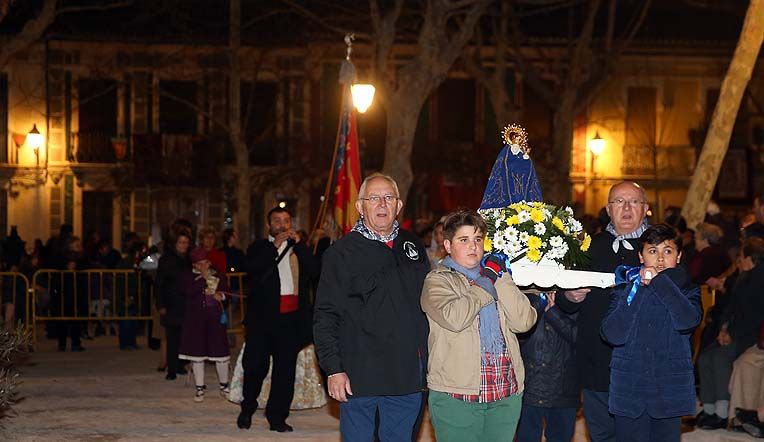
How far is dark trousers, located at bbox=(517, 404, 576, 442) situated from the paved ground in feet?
9.35

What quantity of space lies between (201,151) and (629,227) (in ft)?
110

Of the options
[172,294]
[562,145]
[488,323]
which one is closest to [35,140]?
[562,145]

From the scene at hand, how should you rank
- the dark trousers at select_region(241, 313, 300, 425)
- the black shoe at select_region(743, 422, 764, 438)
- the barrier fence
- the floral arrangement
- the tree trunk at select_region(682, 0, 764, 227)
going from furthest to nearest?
the barrier fence < the tree trunk at select_region(682, 0, 764, 227) < the dark trousers at select_region(241, 313, 300, 425) < the black shoe at select_region(743, 422, 764, 438) < the floral arrangement

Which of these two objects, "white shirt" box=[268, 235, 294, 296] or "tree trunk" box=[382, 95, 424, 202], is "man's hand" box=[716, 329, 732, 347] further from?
"tree trunk" box=[382, 95, 424, 202]

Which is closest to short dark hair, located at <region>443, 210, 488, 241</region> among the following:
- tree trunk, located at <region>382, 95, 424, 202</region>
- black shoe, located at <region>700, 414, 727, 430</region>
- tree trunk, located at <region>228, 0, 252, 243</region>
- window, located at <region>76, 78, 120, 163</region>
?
black shoe, located at <region>700, 414, 727, 430</region>

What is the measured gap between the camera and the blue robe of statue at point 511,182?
8.23 m

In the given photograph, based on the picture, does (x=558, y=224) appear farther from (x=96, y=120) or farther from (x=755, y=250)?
(x=96, y=120)

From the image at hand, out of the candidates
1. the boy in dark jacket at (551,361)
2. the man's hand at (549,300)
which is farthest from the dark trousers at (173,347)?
the man's hand at (549,300)

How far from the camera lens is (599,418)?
26.2 ft

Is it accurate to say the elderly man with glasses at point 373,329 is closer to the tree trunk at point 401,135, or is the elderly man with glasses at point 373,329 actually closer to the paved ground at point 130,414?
the paved ground at point 130,414

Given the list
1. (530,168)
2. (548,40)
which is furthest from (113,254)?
(548,40)

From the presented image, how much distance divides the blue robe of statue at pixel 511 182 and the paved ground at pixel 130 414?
11.7 feet

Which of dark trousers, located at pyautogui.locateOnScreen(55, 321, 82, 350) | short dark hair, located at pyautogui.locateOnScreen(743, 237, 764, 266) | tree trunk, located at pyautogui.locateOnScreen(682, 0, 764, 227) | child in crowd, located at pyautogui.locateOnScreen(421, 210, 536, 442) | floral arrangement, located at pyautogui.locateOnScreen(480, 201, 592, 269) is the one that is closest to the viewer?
child in crowd, located at pyautogui.locateOnScreen(421, 210, 536, 442)

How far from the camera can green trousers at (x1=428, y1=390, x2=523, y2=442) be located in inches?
272
